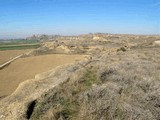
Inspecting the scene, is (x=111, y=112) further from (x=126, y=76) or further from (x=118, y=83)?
(x=126, y=76)

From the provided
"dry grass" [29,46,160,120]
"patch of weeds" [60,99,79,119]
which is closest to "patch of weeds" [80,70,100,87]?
"dry grass" [29,46,160,120]

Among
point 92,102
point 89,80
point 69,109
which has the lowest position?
point 69,109

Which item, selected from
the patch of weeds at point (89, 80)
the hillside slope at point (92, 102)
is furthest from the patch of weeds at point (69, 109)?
the patch of weeds at point (89, 80)

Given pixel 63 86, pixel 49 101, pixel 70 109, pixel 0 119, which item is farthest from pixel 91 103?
pixel 0 119

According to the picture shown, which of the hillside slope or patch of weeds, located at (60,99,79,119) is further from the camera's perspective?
patch of weeds, located at (60,99,79,119)

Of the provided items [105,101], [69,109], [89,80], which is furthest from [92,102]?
[89,80]

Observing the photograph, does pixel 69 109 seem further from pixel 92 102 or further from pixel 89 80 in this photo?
pixel 89 80

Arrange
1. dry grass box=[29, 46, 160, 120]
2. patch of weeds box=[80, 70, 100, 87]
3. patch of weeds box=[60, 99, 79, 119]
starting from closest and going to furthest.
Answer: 1. dry grass box=[29, 46, 160, 120]
2. patch of weeds box=[60, 99, 79, 119]
3. patch of weeds box=[80, 70, 100, 87]

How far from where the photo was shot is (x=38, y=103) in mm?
9039

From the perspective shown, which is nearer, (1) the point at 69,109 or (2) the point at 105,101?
(2) the point at 105,101

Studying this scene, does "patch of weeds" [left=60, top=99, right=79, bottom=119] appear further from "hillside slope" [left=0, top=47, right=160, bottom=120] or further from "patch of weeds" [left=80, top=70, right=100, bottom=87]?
"patch of weeds" [left=80, top=70, right=100, bottom=87]

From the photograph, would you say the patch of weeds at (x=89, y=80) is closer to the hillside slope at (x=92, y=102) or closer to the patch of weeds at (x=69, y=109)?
the hillside slope at (x=92, y=102)

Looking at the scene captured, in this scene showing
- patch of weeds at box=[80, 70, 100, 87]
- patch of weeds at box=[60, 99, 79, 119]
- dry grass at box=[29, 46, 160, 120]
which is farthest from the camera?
patch of weeds at box=[80, 70, 100, 87]

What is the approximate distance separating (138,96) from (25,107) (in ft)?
13.4
